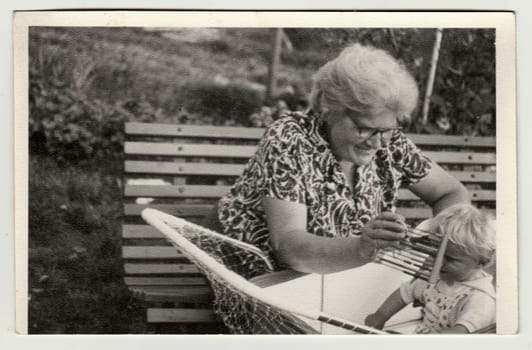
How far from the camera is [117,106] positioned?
1.71 metres

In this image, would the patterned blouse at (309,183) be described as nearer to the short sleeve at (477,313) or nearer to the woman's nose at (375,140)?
the woman's nose at (375,140)

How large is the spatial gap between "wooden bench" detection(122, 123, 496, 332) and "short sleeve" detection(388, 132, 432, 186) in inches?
0.8

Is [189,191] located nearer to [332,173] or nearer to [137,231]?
[137,231]

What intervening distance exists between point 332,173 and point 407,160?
192 millimetres

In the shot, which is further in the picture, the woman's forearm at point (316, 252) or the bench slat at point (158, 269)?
→ the bench slat at point (158, 269)

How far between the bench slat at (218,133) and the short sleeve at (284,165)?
7 cm

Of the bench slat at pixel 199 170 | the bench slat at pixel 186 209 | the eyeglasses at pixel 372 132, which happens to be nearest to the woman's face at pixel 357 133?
the eyeglasses at pixel 372 132

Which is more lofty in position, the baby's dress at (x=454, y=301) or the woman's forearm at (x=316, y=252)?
the woman's forearm at (x=316, y=252)

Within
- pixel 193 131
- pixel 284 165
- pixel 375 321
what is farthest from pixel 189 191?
pixel 375 321

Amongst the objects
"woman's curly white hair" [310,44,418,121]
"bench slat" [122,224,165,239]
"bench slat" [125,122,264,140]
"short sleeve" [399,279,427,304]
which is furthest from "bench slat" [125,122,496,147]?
"short sleeve" [399,279,427,304]

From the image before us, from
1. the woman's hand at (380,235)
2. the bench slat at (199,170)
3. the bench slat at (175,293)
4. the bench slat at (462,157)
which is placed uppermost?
the bench slat at (462,157)

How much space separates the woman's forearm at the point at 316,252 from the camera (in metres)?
1.62

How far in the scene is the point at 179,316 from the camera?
172 centimetres

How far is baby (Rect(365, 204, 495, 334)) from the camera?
1663mm
